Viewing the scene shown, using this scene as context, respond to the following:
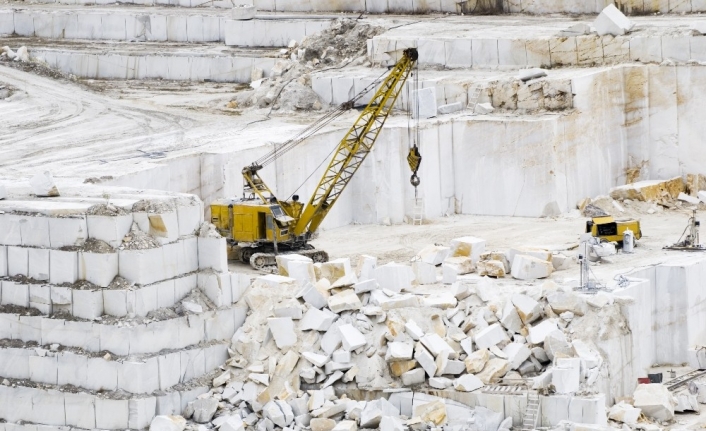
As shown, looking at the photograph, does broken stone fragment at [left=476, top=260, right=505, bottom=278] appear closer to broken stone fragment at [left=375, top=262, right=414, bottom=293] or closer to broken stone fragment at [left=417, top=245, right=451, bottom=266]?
broken stone fragment at [left=417, top=245, right=451, bottom=266]

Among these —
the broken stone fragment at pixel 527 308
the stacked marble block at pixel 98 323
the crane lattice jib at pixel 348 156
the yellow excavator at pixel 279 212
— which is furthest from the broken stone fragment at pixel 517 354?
the crane lattice jib at pixel 348 156

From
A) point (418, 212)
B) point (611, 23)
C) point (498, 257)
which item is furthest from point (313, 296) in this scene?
point (611, 23)

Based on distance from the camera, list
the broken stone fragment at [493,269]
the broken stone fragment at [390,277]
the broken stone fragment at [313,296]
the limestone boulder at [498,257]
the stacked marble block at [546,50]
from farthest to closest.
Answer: the stacked marble block at [546,50]
the limestone boulder at [498,257]
the broken stone fragment at [493,269]
the broken stone fragment at [390,277]
the broken stone fragment at [313,296]

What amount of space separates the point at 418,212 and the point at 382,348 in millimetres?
11562

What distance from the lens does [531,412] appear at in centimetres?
3606

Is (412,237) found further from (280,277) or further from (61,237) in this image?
(61,237)

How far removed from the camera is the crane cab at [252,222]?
42.9 meters

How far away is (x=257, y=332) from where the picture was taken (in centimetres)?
3894

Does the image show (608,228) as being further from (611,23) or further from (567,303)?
(611,23)

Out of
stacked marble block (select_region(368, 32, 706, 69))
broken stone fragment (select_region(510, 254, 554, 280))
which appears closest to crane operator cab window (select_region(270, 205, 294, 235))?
broken stone fragment (select_region(510, 254, 554, 280))

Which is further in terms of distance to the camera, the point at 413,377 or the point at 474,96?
the point at 474,96

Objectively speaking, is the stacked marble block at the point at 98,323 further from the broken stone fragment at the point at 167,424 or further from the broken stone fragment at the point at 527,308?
the broken stone fragment at the point at 527,308

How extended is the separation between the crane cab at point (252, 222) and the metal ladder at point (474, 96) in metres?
9.32

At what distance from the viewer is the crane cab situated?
4291 cm
